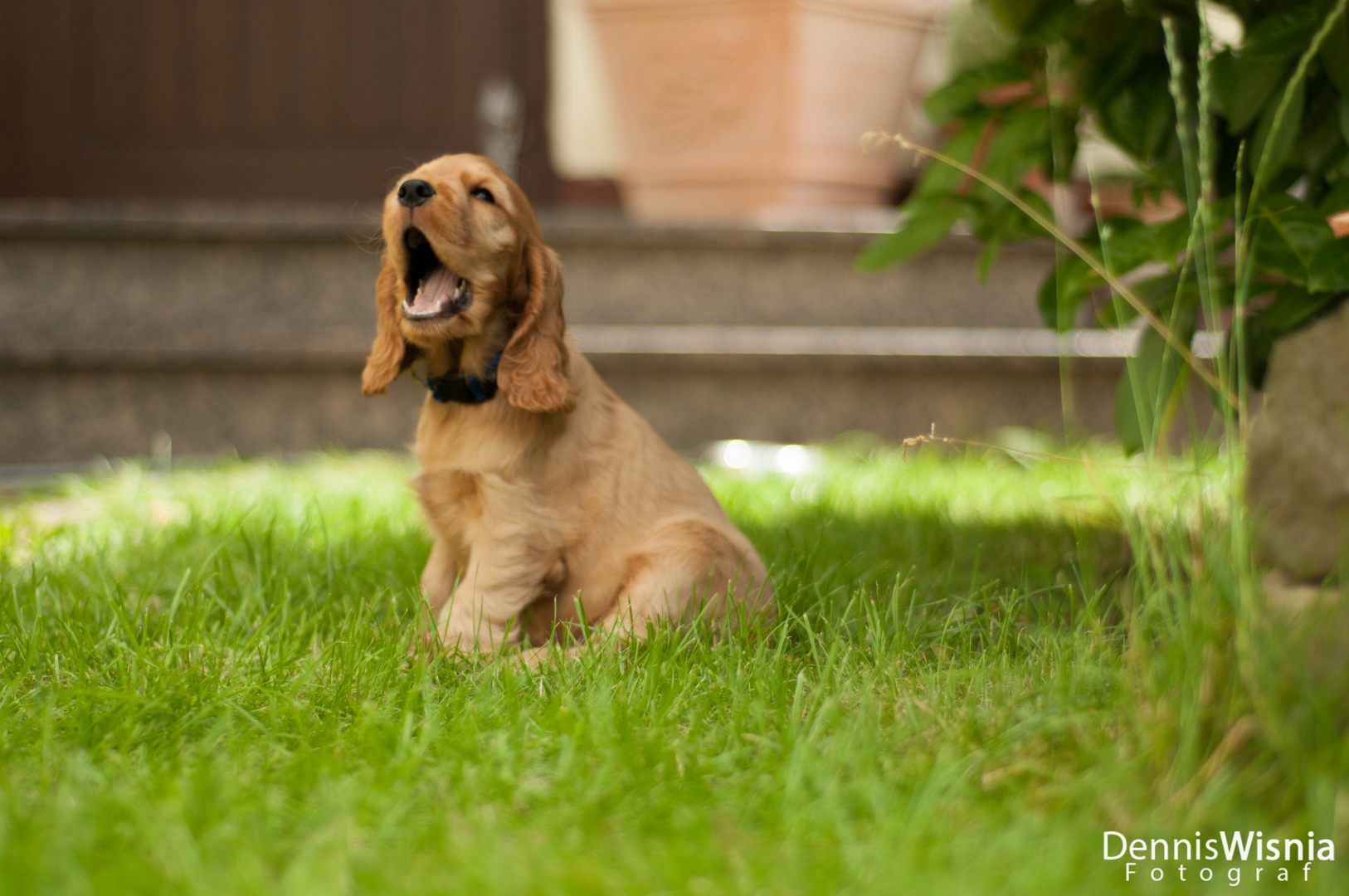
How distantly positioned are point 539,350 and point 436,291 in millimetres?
239

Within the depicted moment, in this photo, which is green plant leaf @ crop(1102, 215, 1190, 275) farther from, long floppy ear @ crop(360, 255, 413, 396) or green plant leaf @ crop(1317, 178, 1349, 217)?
long floppy ear @ crop(360, 255, 413, 396)

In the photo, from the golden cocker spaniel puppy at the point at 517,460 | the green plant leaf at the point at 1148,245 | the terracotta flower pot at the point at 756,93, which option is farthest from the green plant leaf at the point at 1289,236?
the terracotta flower pot at the point at 756,93

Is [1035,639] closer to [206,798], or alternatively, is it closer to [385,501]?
[206,798]

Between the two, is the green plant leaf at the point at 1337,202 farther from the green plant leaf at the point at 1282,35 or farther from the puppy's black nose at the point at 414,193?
the puppy's black nose at the point at 414,193

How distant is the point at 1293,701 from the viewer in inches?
48.7

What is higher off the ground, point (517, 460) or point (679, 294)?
point (679, 294)

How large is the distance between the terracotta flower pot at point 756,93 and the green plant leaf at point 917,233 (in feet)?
7.38

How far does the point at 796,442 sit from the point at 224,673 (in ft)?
9.30

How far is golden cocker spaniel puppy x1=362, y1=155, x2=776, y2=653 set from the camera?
6.62 feet

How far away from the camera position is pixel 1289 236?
1.88m

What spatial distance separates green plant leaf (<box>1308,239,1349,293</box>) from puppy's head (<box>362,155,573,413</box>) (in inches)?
49.2

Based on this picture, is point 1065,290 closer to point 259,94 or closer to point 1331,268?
point 1331,268

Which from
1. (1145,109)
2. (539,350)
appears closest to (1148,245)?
(1145,109)

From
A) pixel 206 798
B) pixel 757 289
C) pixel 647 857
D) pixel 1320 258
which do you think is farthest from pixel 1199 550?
pixel 757 289
